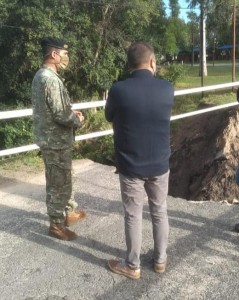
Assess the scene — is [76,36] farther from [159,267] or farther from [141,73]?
[159,267]

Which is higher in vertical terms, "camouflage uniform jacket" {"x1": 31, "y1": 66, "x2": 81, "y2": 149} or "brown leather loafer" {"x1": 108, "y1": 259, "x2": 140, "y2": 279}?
"camouflage uniform jacket" {"x1": 31, "y1": 66, "x2": 81, "y2": 149}

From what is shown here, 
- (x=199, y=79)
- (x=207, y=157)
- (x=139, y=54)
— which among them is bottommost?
(x=207, y=157)

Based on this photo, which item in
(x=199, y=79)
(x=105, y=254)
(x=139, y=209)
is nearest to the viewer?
(x=139, y=209)

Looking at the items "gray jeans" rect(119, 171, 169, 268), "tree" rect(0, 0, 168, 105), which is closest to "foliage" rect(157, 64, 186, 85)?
"tree" rect(0, 0, 168, 105)

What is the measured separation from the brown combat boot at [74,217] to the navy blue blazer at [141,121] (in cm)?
138

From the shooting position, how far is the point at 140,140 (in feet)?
10.9

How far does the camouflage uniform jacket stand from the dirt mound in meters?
3.60

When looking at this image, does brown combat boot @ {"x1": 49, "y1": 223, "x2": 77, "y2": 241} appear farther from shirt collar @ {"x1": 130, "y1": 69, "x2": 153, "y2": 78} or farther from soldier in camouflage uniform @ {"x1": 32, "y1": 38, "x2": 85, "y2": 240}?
shirt collar @ {"x1": 130, "y1": 69, "x2": 153, "y2": 78}

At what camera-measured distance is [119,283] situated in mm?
3451

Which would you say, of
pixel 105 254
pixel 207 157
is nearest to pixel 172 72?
pixel 207 157

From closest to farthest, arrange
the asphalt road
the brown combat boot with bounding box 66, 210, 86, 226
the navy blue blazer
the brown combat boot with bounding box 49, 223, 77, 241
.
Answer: the navy blue blazer
the asphalt road
the brown combat boot with bounding box 49, 223, 77, 241
the brown combat boot with bounding box 66, 210, 86, 226

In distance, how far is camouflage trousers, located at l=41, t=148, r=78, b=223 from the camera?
424cm

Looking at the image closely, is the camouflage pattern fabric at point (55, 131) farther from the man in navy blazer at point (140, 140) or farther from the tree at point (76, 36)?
the tree at point (76, 36)

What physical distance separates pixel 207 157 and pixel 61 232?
586 cm
